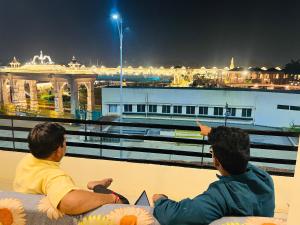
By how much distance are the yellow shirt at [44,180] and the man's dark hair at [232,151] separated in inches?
22.5

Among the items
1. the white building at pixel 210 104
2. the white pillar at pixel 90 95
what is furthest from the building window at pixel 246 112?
the white pillar at pixel 90 95

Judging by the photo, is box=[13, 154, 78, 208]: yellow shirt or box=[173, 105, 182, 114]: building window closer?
box=[13, 154, 78, 208]: yellow shirt

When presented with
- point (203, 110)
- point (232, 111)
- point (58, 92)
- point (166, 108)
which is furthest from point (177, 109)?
point (58, 92)

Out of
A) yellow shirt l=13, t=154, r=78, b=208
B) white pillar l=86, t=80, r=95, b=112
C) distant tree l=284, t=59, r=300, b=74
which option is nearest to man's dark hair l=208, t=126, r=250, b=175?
yellow shirt l=13, t=154, r=78, b=208

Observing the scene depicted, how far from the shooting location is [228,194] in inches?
33.7

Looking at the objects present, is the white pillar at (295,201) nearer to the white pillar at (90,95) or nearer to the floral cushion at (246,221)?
the floral cushion at (246,221)

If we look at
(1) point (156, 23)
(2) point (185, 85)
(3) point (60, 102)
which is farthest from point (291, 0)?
(3) point (60, 102)

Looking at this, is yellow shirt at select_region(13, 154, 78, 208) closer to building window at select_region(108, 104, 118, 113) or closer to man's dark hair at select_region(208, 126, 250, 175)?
man's dark hair at select_region(208, 126, 250, 175)

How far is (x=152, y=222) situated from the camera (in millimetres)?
881

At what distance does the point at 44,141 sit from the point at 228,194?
2.60 ft

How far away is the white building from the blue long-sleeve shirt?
939cm

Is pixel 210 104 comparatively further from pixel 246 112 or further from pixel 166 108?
pixel 166 108

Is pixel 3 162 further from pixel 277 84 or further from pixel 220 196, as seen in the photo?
pixel 277 84

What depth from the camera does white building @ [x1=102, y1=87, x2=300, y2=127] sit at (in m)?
10.4
